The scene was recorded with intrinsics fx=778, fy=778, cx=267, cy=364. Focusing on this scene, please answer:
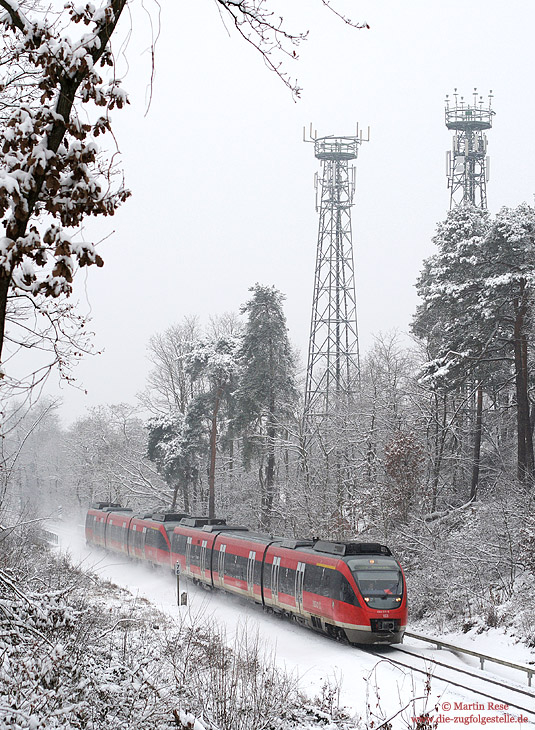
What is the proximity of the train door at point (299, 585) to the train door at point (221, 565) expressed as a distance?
6.18 metres

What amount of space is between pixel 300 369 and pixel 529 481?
37.4m

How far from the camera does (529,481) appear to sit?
2738 cm

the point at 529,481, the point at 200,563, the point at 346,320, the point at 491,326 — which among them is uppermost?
the point at 346,320

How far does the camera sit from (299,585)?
858 inches

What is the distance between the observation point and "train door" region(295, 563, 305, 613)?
21625mm

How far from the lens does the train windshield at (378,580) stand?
63.4 ft

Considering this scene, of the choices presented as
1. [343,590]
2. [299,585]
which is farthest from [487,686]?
[299,585]

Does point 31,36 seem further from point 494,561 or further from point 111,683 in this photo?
point 494,561

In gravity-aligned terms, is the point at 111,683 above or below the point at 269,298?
below

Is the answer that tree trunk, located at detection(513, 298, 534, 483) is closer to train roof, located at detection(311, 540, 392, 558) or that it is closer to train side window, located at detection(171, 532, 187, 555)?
train roof, located at detection(311, 540, 392, 558)

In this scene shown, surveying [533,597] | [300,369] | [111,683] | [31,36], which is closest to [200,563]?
[533,597]

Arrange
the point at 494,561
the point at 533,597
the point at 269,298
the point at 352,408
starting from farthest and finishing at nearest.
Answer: the point at 352,408 < the point at 269,298 < the point at 494,561 < the point at 533,597

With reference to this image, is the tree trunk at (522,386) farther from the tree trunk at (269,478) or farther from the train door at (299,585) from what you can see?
the tree trunk at (269,478)

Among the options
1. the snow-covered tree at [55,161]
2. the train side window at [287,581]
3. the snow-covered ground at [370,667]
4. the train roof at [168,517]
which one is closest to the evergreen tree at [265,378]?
the train roof at [168,517]
